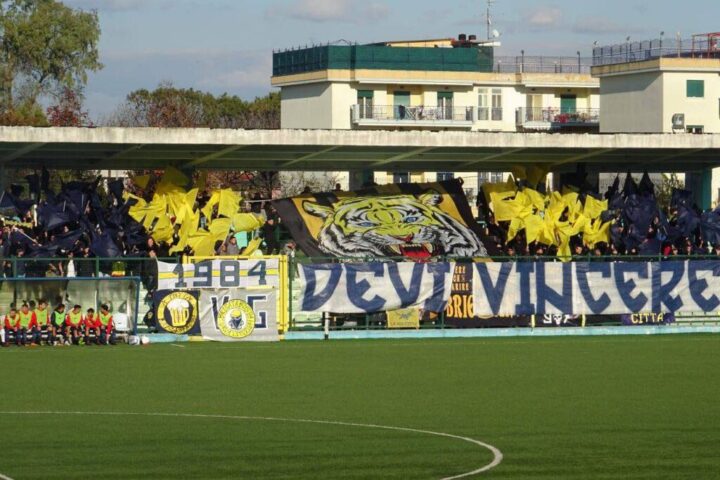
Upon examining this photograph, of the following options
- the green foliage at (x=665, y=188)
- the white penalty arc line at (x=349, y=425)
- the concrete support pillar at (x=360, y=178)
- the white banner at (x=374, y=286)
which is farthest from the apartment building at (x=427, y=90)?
the white penalty arc line at (x=349, y=425)

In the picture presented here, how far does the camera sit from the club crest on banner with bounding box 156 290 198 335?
3272 centimetres

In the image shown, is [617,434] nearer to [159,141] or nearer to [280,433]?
[280,433]

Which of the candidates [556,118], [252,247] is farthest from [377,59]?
[252,247]

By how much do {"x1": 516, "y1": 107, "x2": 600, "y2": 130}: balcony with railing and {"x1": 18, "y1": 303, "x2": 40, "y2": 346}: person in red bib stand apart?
216 feet

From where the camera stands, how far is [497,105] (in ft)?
312

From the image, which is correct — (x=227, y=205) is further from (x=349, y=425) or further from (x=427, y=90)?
(x=427, y=90)

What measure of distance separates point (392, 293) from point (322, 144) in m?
4.92

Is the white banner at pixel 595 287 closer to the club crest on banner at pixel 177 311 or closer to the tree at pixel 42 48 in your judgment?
the club crest on banner at pixel 177 311

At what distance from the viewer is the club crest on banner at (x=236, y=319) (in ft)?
108

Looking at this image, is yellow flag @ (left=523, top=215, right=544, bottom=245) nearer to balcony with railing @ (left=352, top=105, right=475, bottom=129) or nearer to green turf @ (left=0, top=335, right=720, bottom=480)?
green turf @ (left=0, top=335, right=720, bottom=480)

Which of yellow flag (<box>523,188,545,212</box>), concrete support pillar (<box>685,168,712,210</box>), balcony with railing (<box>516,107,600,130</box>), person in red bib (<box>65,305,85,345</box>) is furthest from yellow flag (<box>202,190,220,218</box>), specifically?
balcony with railing (<box>516,107,600,130</box>)

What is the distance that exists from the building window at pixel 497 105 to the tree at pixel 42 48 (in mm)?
26467

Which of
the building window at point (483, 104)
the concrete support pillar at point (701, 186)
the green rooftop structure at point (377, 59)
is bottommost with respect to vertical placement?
the concrete support pillar at point (701, 186)

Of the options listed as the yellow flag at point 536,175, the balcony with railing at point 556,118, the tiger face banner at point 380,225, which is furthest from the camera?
the balcony with railing at point 556,118
